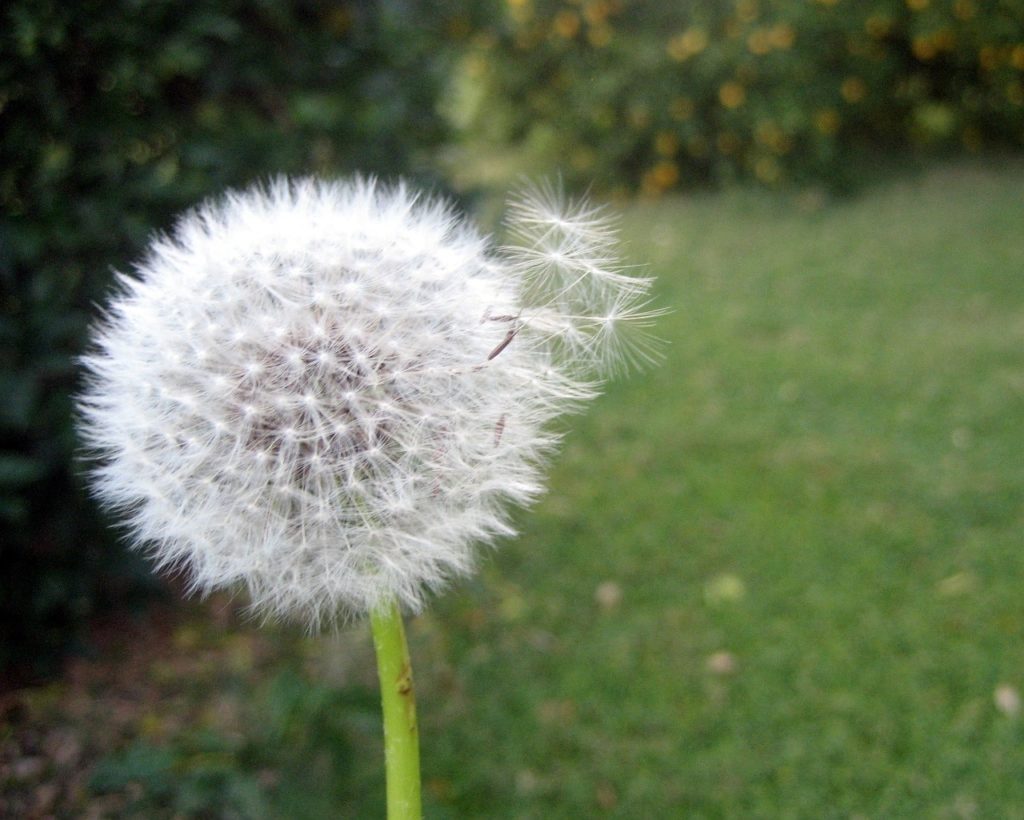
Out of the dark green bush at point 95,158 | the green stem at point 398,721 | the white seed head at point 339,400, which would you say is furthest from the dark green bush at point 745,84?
the green stem at point 398,721

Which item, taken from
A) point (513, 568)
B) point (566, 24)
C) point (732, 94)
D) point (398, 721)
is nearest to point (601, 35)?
point (566, 24)

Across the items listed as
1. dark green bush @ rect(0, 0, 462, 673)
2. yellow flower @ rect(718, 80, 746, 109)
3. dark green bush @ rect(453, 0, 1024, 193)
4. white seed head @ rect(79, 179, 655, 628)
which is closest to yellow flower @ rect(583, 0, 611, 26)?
dark green bush @ rect(453, 0, 1024, 193)

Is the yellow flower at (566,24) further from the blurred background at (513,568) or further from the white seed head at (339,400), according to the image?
the white seed head at (339,400)

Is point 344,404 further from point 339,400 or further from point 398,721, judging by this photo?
point 398,721

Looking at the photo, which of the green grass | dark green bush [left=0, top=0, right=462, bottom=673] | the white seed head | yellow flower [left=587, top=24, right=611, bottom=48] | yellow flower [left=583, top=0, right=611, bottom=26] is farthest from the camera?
yellow flower [left=587, top=24, right=611, bottom=48]

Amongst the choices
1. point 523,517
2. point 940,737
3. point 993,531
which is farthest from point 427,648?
point 993,531

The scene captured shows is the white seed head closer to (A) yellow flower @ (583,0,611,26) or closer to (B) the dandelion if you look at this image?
(B) the dandelion
